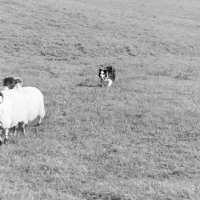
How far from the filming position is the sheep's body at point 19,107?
33.6 feet

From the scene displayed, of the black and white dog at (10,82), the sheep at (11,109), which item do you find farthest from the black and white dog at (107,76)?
the sheep at (11,109)

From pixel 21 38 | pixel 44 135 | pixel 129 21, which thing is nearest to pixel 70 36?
pixel 21 38

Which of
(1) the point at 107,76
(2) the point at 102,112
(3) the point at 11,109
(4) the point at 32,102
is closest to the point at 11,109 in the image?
(3) the point at 11,109

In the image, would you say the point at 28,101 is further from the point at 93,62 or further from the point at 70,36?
the point at 70,36

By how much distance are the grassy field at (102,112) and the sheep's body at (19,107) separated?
1.55ft

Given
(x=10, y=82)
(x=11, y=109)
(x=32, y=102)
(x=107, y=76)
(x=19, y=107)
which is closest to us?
(x=11, y=109)

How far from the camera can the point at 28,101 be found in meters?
11.6

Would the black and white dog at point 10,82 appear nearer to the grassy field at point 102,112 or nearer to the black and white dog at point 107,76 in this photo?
the grassy field at point 102,112

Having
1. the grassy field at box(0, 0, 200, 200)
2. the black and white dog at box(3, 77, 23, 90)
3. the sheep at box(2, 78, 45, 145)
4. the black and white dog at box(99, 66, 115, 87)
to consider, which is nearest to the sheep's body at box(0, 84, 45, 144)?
the sheep at box(2, 78, 45, 145)

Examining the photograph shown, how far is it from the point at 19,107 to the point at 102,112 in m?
3.62

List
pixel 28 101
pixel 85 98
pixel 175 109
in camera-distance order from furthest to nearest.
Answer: pixel 85 98 < pixel 175 109 < pixel 28 101

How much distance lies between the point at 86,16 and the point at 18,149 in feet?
100

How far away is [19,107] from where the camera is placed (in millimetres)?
10930

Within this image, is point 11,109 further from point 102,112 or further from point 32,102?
point 102,112
